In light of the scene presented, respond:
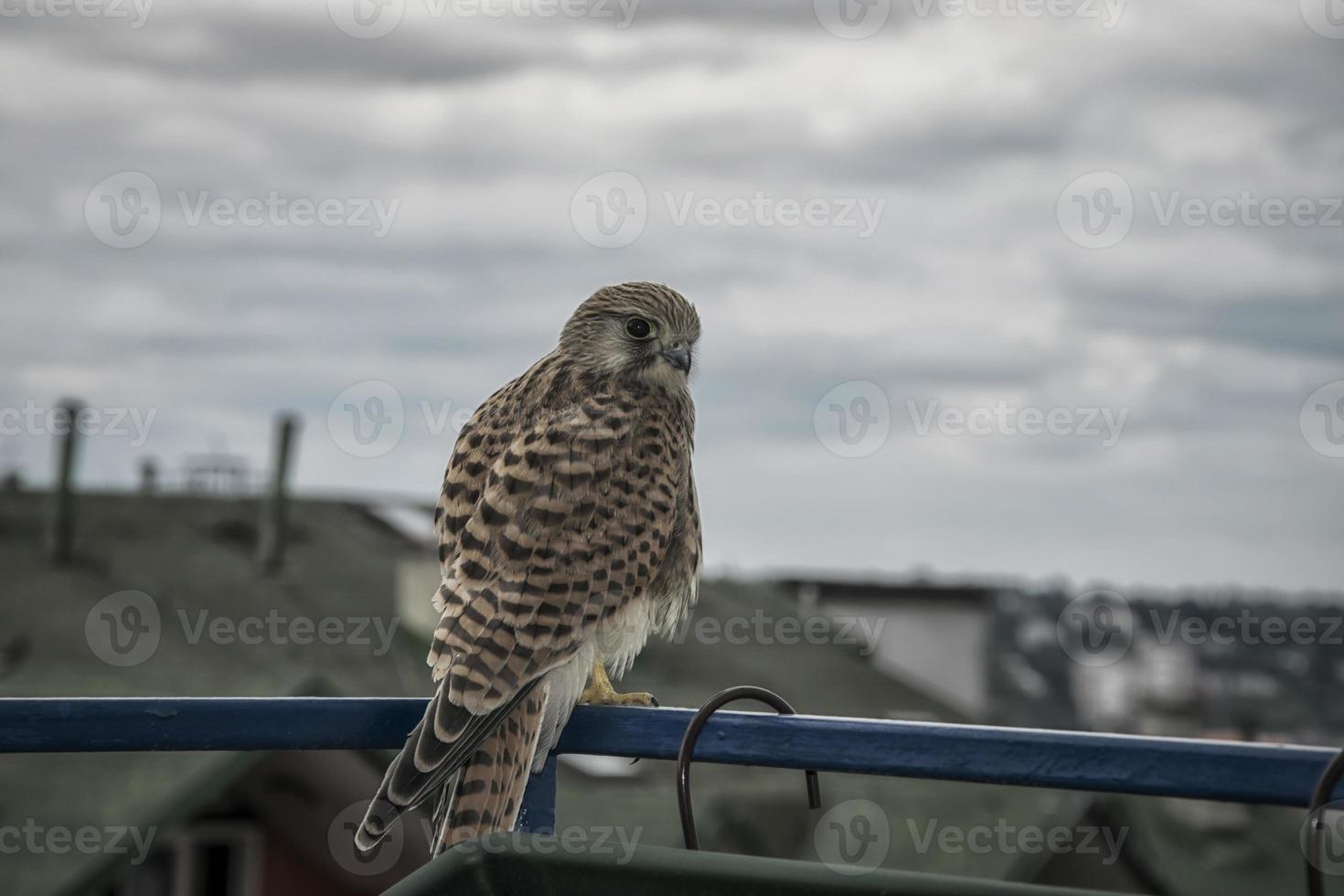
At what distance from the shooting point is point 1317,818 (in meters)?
1.38

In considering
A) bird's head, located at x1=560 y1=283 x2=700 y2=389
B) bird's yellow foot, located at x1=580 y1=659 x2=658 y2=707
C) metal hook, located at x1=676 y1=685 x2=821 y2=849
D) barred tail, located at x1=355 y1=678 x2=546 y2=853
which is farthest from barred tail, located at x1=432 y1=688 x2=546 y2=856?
bird's head, located at x1=560 y1=283 x2=700 y2=389

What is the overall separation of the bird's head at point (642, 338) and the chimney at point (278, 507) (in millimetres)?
11606

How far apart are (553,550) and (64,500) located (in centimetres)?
1226

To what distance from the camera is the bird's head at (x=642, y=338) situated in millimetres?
3562

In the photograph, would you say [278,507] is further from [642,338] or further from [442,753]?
[442,753]

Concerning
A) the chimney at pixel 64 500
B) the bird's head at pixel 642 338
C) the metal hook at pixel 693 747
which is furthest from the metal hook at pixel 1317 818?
the chimney at pixel 64 500

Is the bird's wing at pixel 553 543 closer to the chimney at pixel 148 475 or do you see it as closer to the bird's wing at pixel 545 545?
the bird's wing at pixel 545 545

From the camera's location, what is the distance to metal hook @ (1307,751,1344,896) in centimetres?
130

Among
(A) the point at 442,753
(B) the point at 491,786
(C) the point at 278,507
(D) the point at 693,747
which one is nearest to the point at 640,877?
(D) the point at 693,747

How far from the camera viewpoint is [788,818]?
10719 millimetres

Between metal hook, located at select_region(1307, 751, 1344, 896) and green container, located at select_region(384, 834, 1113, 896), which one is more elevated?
metal hook, located at select_region(1307, 751, 1344, 896)

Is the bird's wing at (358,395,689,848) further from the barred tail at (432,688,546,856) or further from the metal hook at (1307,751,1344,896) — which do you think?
the metal hook at (1307,751,1344,896)

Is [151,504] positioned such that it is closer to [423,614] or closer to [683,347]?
[423,614]

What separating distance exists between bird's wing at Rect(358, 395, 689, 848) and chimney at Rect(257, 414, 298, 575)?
11946mm
